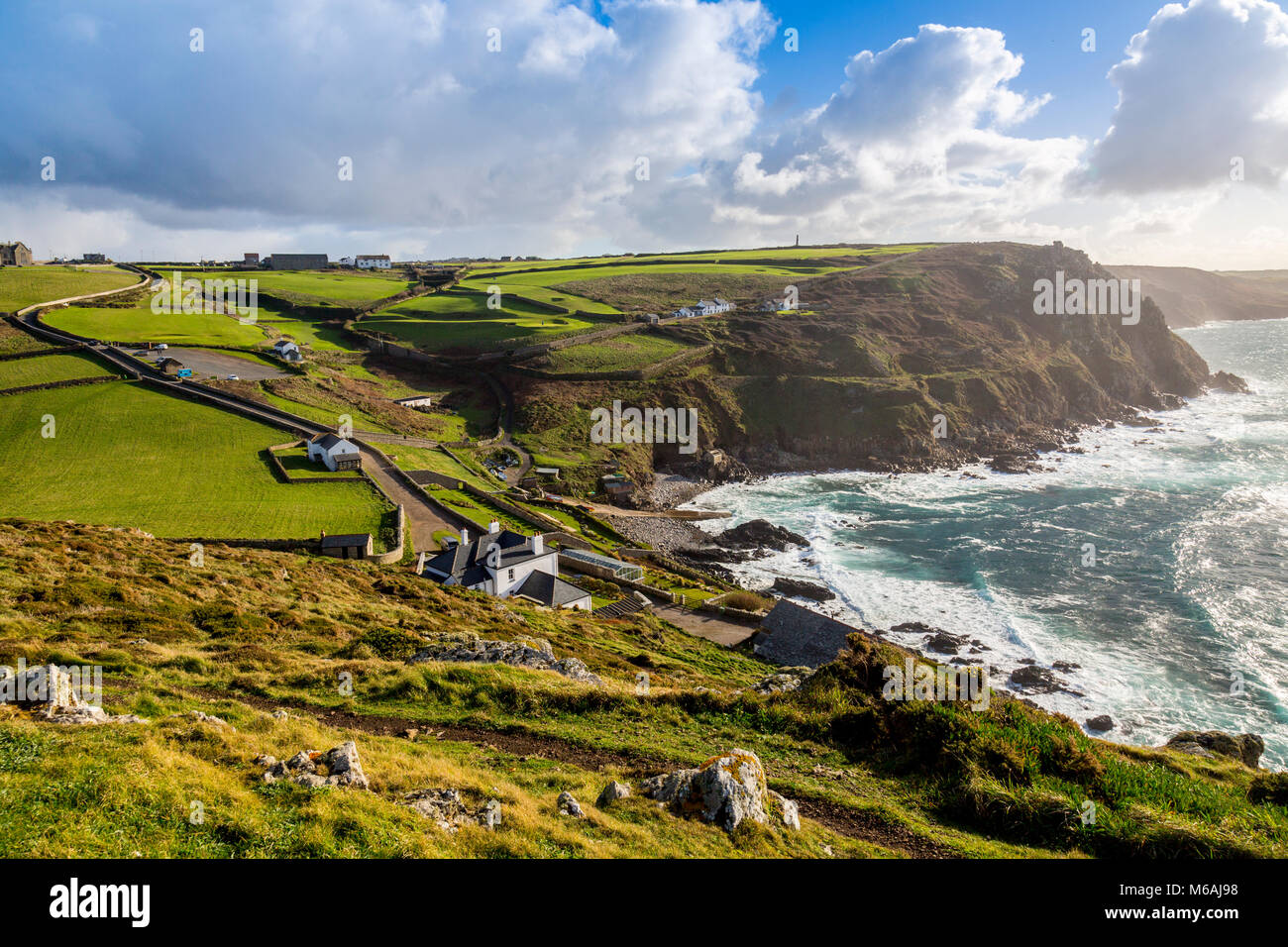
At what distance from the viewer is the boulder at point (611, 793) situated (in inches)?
436

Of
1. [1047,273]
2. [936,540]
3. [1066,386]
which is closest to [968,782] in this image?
[936,540]

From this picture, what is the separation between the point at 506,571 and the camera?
38.3 m

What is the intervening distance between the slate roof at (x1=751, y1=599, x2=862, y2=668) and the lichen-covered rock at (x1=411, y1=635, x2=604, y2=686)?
15.8 m

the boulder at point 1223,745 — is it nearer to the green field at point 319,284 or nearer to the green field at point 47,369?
the green field at point 47,369

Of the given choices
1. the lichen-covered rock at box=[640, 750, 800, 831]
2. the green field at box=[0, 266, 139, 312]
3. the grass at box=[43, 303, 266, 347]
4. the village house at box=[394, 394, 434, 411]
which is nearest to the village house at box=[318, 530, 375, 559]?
the lichen-covered rock at box=[640, 750, 800, 831]

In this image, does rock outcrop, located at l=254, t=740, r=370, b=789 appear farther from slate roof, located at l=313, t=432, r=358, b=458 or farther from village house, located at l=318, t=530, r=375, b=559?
slate roof, located at l=313, t=432, r=358, b=458

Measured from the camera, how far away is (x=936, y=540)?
187 feet

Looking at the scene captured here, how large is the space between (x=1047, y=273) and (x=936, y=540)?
327ft

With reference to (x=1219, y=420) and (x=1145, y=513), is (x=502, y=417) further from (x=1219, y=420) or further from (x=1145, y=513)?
(x=1219, y=420)

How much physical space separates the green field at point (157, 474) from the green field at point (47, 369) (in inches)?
147

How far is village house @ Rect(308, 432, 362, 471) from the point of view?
171ft

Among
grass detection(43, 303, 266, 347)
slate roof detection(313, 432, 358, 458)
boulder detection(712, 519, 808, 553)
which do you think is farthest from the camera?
grass detection(43, 303, 266, 347)

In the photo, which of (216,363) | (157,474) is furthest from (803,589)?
(216,363)

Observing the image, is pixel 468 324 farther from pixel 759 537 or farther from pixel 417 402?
pixel 759 537
